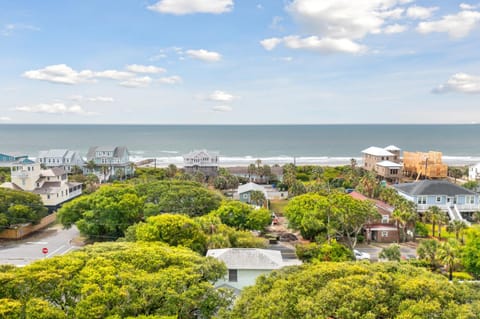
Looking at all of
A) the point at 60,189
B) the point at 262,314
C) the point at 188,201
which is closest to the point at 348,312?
the point at 262,314

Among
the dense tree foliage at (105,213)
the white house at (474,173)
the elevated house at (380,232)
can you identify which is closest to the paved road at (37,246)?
the dense tree foliage at (105,213)

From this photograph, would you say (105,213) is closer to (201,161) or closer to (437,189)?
(437,189)

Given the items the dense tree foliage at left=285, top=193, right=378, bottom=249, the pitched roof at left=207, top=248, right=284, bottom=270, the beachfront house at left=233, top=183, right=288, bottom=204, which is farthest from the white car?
the beachfront house at left=233, top=183, right=288, bottom=204

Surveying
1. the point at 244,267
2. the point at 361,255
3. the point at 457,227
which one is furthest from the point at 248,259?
the point at 457,227

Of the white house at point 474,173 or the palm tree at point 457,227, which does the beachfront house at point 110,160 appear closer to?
the palm tree at point 457,227

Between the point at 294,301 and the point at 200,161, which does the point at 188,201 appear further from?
the point at 200,161
